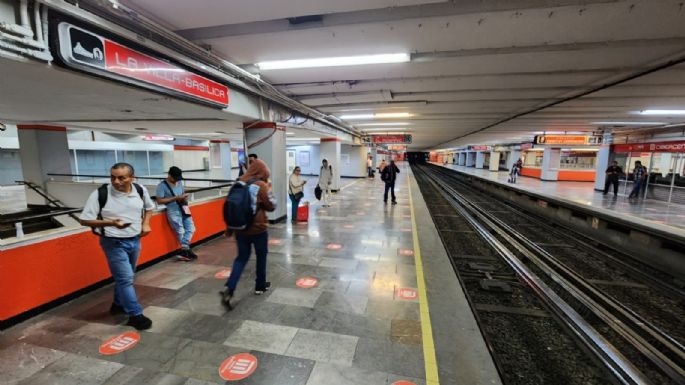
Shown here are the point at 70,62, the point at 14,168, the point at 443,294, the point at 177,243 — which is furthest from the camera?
the point at 14,168

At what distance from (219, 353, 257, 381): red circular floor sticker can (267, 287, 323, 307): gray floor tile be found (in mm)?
999

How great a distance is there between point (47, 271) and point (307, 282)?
10.3ft

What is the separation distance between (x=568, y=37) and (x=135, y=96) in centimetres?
615

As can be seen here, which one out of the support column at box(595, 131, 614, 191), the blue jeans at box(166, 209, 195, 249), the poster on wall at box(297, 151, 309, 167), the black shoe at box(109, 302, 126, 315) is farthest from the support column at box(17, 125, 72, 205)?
the support column at box(595, 131, 614, 191)

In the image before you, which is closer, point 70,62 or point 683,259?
point 70,62

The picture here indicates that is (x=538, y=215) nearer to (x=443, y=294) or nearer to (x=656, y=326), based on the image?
(x=656, y=326)

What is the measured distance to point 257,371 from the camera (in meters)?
2.45

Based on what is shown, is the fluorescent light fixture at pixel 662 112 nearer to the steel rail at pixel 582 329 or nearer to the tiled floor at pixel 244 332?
the steel rail at pixel 582 329

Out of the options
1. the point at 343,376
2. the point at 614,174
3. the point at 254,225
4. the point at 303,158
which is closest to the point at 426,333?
the point at 343,376

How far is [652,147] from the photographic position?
1277 cm

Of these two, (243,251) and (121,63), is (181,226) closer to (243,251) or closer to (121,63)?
(243,251)

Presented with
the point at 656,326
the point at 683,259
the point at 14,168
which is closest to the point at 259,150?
the point at 656,326

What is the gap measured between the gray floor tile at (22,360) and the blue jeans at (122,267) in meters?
0.60

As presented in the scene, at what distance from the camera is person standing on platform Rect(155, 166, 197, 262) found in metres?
4.76
